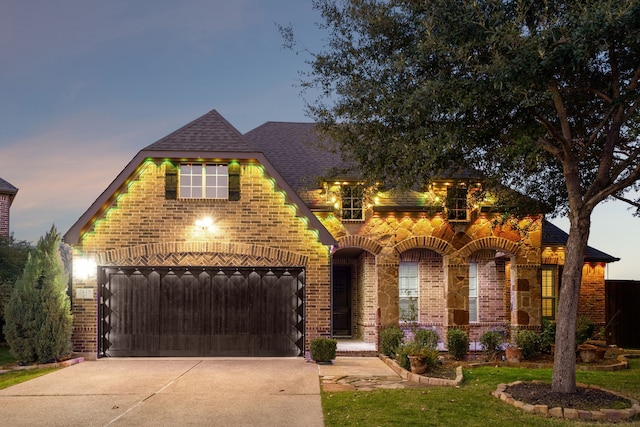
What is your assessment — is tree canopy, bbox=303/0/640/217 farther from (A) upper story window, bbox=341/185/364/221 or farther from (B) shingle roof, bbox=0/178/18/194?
(B) shingle roof, bbox=0/178/18/194

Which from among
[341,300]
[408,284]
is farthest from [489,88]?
[341,300]

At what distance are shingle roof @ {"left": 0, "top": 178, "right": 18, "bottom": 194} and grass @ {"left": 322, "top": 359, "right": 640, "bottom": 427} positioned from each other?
25.1m

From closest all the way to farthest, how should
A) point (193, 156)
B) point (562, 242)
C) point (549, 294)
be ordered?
point (193, 156)
point (562, 242)
point (549, 294)

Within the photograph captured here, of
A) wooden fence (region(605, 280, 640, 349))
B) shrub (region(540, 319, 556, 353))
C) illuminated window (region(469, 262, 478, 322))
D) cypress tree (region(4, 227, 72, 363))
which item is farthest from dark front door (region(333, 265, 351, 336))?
cypress tree (region(4, 227, 72, 363))

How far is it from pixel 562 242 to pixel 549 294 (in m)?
1.98

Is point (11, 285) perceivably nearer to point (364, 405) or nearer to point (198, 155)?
point (198, 155)

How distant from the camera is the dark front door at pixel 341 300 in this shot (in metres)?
20.9

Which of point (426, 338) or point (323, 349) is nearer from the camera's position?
point (323, 349)

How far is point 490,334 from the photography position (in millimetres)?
15641

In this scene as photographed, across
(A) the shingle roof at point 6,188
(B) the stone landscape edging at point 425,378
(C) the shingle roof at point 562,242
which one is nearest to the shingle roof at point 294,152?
(B) the stone landscape edging at point 425,378

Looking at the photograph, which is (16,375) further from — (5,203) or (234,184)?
(5,203)

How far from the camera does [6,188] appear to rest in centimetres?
3022

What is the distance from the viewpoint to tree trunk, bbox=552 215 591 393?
1020 cm

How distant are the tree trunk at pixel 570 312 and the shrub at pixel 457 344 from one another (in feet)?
17.1
